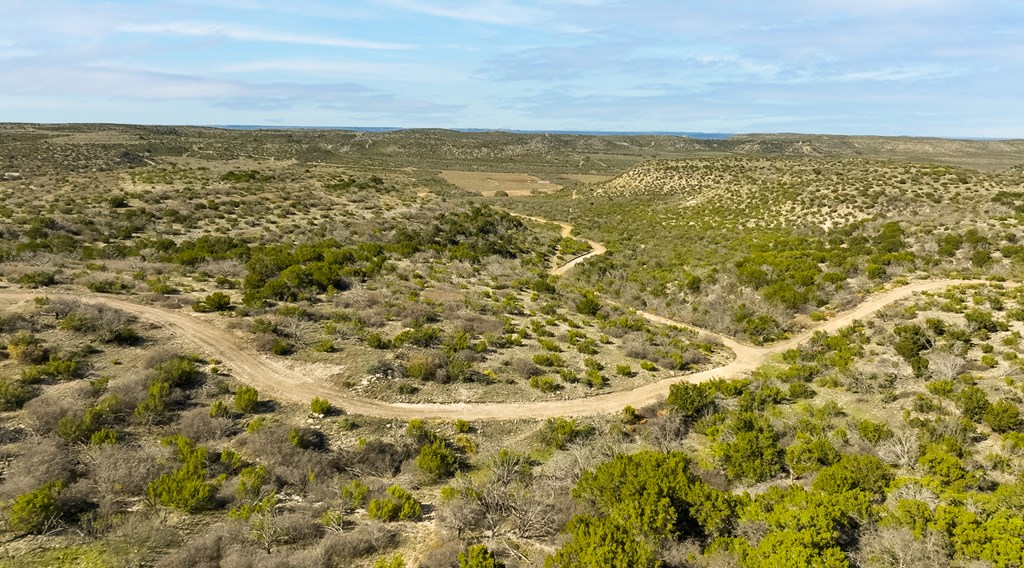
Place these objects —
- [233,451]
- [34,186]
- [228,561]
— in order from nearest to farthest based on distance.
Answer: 1. [228,561]
2. [233,451]
3. [34,186]

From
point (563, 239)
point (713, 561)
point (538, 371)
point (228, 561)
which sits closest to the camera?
point (228, 561)

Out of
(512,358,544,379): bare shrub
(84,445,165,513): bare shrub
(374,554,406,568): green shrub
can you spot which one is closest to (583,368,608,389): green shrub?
(512,358,544,379): bare shrub

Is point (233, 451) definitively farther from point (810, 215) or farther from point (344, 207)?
point (810, 215)

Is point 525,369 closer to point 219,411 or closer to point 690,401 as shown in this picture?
point 690,401

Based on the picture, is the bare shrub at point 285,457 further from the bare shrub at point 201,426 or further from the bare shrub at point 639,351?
the bare shrub at point 639,351

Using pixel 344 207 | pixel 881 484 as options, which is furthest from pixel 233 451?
pixel 344 207

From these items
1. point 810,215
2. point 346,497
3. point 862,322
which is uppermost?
point 810,215

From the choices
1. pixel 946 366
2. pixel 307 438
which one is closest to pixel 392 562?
pixel 307 438

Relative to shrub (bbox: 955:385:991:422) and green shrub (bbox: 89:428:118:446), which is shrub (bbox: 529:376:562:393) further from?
shrub (bbox: 955:385:991:422)
